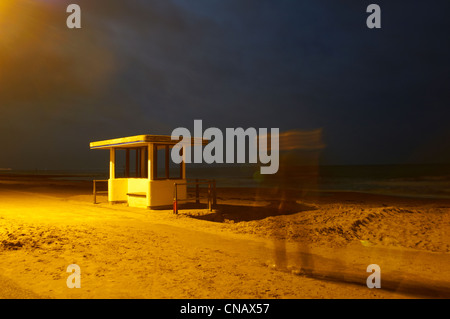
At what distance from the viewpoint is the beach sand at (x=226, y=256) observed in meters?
4.90

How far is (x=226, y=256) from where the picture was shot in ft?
22.5

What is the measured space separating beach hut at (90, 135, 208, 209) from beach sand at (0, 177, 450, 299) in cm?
232

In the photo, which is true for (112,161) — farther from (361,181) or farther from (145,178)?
(361,181)

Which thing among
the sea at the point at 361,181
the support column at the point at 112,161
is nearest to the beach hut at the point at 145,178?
the support column at the point at 112,161

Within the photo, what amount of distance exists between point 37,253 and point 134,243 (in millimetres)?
1997

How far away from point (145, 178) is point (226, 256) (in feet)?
30.4

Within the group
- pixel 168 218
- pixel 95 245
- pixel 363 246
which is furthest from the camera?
pixel 168 218

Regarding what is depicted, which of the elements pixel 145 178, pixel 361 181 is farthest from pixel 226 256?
pixel 361 181

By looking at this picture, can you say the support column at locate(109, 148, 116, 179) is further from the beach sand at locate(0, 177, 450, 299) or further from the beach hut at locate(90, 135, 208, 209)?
the beach sand at locate(0, 177, 450, 299)

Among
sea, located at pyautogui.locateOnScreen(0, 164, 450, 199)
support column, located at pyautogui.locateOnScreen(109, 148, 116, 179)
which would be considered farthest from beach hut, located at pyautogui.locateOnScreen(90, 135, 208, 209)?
sea, located at pyautogui.locateOnScreen(0, 164, 450, 199)
